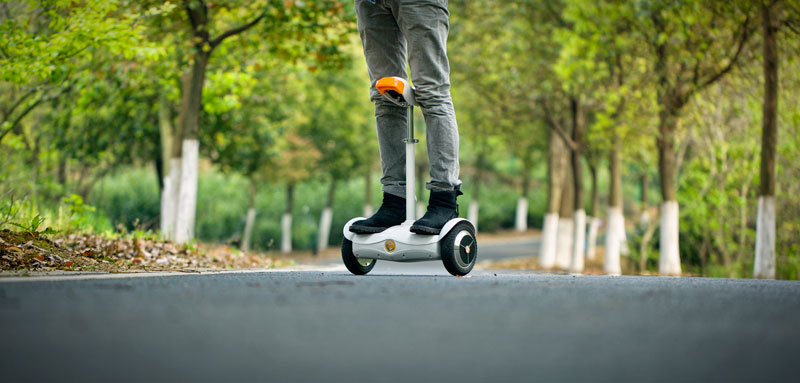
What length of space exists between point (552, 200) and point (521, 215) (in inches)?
784

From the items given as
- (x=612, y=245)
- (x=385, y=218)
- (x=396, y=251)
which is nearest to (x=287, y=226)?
(x=612, y=245)

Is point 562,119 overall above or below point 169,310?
above

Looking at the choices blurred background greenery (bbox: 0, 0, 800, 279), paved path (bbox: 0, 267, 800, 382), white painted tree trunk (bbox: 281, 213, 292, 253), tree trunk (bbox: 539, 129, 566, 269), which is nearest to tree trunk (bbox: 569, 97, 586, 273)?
blurred background greenery (bbox: 0, 0, 800, 279)

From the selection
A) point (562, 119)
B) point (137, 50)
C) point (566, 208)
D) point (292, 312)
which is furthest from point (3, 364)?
point (562, 119)

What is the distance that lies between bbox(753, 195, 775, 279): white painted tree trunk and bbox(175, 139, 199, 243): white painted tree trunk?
825 cm

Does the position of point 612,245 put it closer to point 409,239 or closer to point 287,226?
point 409,239

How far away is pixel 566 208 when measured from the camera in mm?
20219

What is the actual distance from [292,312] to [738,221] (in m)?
15.9

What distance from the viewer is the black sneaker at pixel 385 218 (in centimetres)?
523

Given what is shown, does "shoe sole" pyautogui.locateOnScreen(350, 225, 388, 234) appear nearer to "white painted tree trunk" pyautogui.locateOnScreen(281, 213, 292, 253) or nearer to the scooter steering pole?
the scooter steering pole

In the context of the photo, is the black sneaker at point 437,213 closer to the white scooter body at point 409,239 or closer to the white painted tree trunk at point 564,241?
the white scooter body at point 409,239

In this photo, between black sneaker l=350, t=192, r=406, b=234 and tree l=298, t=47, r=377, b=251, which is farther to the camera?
tree l=298, t=47, r=377, b=251

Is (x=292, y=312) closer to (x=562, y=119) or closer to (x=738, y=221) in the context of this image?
(x=738, y=221)

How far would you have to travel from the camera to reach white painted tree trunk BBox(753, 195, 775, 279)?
35.5ft
